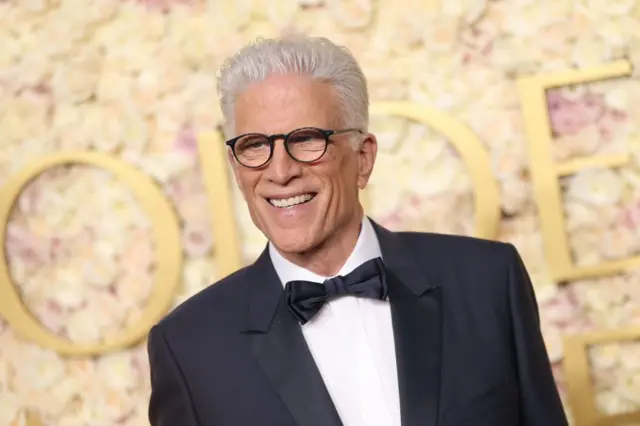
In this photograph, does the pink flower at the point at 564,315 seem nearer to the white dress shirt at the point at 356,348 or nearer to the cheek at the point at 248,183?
the white dress shirt at the point at 356,348

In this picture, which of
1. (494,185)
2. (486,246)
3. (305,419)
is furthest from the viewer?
(494,185)

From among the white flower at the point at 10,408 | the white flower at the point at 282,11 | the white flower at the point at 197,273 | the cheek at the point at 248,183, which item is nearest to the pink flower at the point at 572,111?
the white flower at the point at 282,11

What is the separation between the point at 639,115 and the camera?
199 cm

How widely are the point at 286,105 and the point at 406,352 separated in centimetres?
41

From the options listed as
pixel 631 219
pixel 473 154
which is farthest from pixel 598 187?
pixel 473 154

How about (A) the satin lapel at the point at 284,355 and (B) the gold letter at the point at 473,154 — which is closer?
(A) the satin lapel at the point at 284,355

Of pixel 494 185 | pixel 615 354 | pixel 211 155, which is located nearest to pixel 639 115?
pixel 494 185

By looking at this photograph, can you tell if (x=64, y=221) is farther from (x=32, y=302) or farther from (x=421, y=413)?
(x=421, y=413)

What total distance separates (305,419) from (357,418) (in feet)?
0.30

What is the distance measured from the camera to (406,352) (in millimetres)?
1279

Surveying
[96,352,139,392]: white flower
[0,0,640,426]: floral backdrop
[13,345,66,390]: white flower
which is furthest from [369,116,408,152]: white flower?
[13,345,66,390]: white flower

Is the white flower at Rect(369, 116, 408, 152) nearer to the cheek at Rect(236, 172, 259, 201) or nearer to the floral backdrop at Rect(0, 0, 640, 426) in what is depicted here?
the floral backdrop at Rect(0, 0, 640, 426)

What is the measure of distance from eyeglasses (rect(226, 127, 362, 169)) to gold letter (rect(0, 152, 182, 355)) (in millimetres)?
765

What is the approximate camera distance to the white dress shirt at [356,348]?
1290 mm
